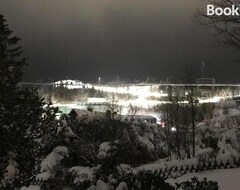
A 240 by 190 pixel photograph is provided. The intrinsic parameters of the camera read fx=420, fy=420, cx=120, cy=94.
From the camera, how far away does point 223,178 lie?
10648 mm

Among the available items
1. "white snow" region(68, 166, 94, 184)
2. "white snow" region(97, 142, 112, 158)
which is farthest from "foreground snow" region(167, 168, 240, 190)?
"white snow" region(68, 166, 94, 184)

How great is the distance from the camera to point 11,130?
436cm

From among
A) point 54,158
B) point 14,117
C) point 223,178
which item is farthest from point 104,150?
point 223,178

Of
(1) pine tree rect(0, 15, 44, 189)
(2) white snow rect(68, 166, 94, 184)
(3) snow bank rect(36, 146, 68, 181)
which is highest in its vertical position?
(1) pine tree rect(0, 15, 44, 189)

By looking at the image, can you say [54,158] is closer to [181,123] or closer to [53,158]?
[53,158]

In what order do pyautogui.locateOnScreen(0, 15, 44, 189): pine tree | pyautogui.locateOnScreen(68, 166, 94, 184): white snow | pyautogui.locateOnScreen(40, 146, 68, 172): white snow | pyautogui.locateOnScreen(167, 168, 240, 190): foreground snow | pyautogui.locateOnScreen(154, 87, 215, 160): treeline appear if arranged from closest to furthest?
pyautogui.locateOnScreen(0, 15, 44, 189): pine tree < pyautogui.locateOnScreen(68, 166, 94, 184): white snow < pyautogui.locateOnScreen(40, 146, 68, 172): white snow < pyautogui.locateOnScreen(167, 168, 240, 190): foreground snow < pyautogui.locateOnScreen(154, 87, 215, 160): treeline

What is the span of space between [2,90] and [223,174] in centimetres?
820

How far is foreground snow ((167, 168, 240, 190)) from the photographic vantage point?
383 inches

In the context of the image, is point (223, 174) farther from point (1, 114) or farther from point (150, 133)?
point (150, 133)

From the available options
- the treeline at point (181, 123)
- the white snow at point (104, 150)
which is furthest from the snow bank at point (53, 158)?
the treeline at point (181, 123)

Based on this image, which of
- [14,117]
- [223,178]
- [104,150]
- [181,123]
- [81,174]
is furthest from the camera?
[181,123]

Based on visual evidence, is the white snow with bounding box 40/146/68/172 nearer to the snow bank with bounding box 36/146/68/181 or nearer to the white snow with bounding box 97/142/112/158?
the snow bank with bounding box 36/146/68/181

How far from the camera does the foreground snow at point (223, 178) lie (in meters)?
9.73

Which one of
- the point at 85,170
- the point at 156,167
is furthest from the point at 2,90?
the point at 156,167
